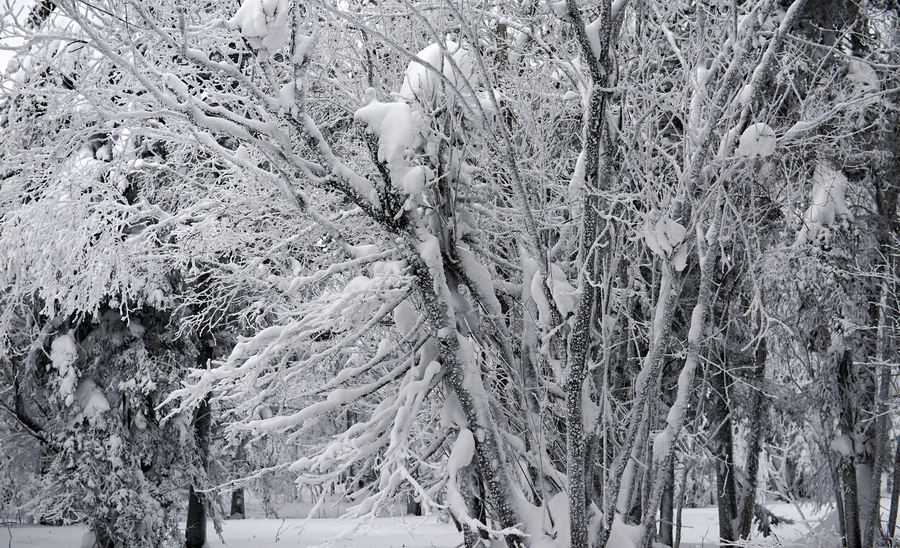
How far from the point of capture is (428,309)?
470 cm

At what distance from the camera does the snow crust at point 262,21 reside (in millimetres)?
3643

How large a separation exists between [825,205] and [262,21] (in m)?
8.28

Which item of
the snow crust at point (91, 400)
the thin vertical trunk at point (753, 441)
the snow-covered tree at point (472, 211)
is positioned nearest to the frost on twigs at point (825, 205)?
the thin vertical trunk at point (753, 441)

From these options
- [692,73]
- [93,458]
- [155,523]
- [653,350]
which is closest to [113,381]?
[93,458]

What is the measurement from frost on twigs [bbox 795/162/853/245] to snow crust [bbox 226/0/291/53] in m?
7.67

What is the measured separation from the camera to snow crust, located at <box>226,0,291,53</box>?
3.64 m

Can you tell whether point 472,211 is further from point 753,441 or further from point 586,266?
point 753,441

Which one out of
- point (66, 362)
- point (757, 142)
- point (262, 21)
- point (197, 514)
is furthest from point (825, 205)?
point (197, 514)

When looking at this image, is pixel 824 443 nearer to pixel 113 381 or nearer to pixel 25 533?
pixel 113 381

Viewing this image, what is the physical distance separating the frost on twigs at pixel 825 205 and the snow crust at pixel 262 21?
25.2 feet

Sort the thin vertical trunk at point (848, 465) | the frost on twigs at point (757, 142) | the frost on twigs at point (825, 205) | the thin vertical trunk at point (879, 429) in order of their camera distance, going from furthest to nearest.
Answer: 1. the thin vertical trunk at point (848, 465)
2. the frost on twigs at point (825, 205)
3. the thin vertical trunk at point (879, 429)
4. the frost on twigs at point (757, 142)

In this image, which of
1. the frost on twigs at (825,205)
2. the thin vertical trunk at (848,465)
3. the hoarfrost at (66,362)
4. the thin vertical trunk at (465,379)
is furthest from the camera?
the hoarfrost at (66,362)

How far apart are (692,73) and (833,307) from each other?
276 inches

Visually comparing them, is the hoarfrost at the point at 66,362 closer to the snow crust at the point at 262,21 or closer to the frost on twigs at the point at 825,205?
the snow crust at the point at 262,21
